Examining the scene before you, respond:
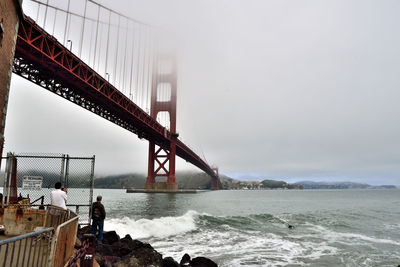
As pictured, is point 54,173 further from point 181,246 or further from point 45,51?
point 45,51

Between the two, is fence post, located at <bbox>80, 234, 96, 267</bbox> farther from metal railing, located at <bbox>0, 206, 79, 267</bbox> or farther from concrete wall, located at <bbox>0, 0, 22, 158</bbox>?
concrete wall, located at <bbox>0, 0, 22, 158</bbox>

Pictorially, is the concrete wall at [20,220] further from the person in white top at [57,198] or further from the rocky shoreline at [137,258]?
the rocky shoreline at [137,258]

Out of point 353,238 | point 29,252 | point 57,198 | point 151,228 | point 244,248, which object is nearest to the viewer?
point 29,252

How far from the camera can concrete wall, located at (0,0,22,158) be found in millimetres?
6652

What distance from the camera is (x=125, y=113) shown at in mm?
32156

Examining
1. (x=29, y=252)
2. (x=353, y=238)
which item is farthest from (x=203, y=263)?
(x=353, y=238)

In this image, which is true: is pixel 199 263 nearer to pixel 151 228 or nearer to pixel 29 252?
pixel 29 252

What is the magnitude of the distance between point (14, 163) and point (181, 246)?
695 cm

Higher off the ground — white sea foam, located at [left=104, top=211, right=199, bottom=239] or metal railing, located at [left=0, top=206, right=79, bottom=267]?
metal railing, located at [left=0, top=206, right=79, bottom=267]

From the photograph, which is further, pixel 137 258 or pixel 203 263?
pixel 203 263

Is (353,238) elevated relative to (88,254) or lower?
lower

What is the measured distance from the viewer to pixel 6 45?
273 inches

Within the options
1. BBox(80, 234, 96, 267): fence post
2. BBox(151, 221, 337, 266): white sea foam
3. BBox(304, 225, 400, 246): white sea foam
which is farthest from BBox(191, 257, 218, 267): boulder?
BBox(304, 225, 400, 246): white sea foam

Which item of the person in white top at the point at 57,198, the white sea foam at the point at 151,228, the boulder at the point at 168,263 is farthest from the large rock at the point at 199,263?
the white sea foam at the point at 151,228
